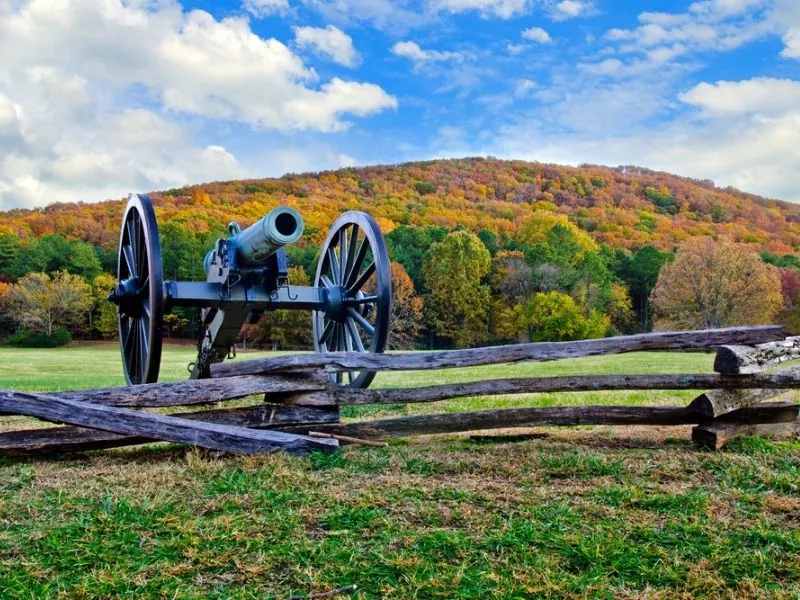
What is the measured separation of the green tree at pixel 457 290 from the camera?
4850cm

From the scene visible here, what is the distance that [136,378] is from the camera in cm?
809

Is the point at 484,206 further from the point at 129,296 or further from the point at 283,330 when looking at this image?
the point at 129,296

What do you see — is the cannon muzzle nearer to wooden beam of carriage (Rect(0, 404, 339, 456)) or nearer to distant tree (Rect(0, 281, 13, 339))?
wooden beam of carriage (Rect(0, 404, 339, 456))

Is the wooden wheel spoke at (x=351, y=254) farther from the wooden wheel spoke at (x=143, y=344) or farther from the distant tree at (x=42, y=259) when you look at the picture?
the distant tree at (x=42, y=259)

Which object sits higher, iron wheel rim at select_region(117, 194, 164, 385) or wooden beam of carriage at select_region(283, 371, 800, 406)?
iron wheel rim at select_region(117, 194, 164, 385)

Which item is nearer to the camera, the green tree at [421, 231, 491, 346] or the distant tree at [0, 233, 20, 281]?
the green tree at [421, 231, 491, 346]

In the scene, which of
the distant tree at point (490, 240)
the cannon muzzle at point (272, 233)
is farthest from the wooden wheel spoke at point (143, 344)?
the distant tree at point (490, 240)

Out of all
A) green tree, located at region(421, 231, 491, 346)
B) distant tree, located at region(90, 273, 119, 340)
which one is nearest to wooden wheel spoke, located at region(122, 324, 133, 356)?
green tree, located at region(421, 231, 491, 346)

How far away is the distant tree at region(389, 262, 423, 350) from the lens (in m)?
42.9

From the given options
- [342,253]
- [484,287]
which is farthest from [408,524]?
[484,287]

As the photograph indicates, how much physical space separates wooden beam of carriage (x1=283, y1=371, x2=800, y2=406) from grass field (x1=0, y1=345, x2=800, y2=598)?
20.9 inches

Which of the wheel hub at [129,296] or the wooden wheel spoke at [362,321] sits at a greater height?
the wheel hub at [129,296]

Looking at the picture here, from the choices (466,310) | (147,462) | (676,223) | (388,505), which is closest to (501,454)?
(388,505)

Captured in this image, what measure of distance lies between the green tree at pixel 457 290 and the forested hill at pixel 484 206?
9.05m
